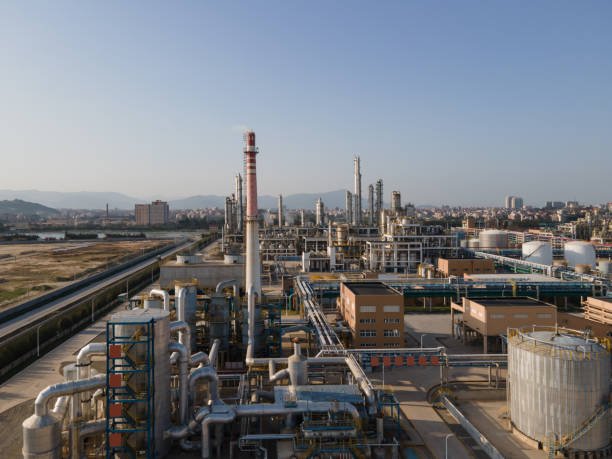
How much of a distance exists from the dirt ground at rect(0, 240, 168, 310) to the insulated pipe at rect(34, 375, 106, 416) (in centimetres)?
3319

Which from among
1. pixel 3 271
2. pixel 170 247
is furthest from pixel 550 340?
pixel 170 247

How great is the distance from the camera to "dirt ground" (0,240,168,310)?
178ft

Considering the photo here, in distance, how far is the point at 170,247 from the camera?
113m

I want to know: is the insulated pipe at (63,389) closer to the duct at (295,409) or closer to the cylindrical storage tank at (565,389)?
the duct at (295,409)

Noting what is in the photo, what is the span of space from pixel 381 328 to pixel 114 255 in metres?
78.3

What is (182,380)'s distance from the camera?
18500 mm

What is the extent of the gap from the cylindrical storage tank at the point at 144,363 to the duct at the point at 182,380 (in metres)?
0.57

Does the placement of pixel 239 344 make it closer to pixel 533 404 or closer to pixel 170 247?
pixel 533 404

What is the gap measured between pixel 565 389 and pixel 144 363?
16868 mm

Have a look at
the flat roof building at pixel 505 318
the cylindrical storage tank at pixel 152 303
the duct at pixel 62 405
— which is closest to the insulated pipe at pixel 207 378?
the duct at pixel 62 405

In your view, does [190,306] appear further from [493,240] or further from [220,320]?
[493,240]

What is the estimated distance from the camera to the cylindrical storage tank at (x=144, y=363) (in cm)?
1730

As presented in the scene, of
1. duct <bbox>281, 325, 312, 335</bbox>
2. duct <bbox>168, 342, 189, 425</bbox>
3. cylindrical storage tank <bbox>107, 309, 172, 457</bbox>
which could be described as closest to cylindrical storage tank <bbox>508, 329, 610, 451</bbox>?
duct <bbox>281, 325, 312, 335</bbox>

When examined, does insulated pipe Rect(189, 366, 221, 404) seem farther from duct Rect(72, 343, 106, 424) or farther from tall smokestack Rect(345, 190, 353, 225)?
tall smokestack Rect(345, 190, 353, 225)
